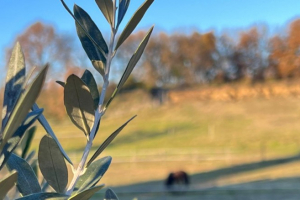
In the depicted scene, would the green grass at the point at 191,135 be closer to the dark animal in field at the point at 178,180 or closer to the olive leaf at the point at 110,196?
the dark animal in field at the point at 178,180

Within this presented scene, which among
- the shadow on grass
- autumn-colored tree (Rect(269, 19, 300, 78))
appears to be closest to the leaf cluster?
the shadow on grass

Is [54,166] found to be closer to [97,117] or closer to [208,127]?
[97,117]

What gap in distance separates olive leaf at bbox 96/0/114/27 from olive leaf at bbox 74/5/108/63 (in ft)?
0.06

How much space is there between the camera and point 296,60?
1143 centimetres

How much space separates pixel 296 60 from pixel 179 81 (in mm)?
4546

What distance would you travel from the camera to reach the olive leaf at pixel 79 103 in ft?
0.63

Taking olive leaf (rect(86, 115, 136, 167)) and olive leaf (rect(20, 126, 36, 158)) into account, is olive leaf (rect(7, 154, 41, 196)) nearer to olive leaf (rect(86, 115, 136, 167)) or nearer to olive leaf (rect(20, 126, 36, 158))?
olive leaf (rect(86, 115, 136, 167))

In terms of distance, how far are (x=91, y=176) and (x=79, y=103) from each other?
0.04 meters

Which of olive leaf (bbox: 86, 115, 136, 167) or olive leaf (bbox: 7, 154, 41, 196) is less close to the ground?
olive leaf (bbox: 86, 115, 136, 167)

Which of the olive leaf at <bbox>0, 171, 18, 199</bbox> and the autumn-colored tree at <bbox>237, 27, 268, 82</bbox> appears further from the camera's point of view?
the autumn-colored tree at <bbox>237, 27, 268, 82</bbox>

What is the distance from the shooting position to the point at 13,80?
0.17 m

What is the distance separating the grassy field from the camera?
7.49 meters

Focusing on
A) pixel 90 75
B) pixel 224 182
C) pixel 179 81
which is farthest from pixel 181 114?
pixel 90 75

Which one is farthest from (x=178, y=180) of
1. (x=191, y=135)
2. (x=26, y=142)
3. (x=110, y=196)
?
(x=110, y=196)
